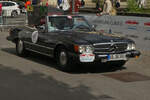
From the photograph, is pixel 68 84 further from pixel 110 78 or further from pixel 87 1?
pixel 87 1

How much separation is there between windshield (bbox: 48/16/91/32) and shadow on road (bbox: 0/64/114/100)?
6.01 feet

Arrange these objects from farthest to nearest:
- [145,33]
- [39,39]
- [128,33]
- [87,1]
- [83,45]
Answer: [87,1], [128,33], [145,33], [39,39], [83,45]

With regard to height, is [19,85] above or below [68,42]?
below

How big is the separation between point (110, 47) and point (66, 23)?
1905 millimetres

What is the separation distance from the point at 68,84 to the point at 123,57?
1908mm

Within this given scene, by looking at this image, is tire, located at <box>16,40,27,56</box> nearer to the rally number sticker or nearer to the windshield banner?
the rally number sticker

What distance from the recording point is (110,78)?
8.66 m

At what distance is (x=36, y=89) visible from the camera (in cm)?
730

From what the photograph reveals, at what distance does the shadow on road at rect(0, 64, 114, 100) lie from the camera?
6.70 m

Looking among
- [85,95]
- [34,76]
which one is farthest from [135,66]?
[85,95]

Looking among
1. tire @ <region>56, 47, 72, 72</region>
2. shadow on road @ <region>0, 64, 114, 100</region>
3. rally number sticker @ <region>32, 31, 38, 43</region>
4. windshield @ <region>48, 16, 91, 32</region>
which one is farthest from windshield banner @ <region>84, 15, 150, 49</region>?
shadow on road @ <region>0, 64, 114, 100</region>

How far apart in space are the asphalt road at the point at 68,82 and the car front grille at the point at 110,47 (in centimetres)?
63

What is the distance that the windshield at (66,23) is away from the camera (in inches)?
398

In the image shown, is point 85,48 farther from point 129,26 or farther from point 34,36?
point 129,26
